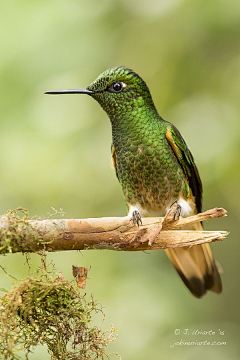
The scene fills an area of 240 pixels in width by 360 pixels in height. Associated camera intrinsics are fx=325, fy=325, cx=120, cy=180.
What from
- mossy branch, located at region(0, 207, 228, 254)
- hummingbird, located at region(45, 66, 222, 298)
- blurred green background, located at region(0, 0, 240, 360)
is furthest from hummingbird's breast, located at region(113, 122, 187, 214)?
blurred green background, located at region(0, 0, 240, 360)

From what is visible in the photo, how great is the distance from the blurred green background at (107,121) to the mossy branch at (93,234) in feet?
6.50

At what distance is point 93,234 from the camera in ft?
7.31

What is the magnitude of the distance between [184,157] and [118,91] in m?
0.96

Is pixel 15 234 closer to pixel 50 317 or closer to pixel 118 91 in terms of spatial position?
pixel 50 317

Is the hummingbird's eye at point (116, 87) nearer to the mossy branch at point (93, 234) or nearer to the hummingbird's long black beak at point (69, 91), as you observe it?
the hummingbird's long black beak at point (69, 91)

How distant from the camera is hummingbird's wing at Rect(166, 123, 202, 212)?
10.8 ft

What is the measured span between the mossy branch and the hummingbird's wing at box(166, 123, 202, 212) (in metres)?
0.97

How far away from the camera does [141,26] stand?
16.8ft

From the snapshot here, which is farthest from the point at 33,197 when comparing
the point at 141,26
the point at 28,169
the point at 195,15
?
the point at 195,15

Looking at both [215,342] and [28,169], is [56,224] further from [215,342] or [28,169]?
[215,342]

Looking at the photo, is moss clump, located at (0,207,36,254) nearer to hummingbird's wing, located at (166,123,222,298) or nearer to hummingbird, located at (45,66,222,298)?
hummingbird, located at (45,66,222,298)

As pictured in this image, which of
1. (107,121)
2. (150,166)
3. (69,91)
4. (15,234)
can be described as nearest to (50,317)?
(15,234)

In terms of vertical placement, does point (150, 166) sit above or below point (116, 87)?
below

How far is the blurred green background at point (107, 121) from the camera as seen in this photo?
4430mm
